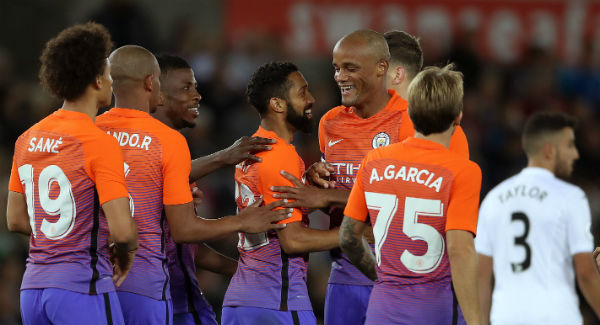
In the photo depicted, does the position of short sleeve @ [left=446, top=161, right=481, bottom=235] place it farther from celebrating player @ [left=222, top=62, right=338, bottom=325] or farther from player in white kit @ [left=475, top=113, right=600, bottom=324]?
celebrating player @ [left=222, top=62, right=338, bottom=325]

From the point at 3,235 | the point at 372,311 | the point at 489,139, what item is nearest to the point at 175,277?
the point at 372,311

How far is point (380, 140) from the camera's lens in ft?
18.5

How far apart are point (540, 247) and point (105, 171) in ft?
7.37

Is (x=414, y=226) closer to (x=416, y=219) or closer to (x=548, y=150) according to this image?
(x=416, y=219)

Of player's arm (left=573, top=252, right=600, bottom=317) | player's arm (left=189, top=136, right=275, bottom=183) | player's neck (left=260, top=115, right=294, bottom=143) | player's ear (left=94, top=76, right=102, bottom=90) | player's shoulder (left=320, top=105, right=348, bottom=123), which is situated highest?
player's ear (left=94, top=76, right=102, bottom=90)

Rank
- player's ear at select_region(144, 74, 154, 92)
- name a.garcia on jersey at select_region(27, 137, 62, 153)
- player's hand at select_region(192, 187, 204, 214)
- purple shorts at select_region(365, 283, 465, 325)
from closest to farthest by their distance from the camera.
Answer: purple shorts at select_region(365, 283, 465, 325), name a.garcia on jersey at select_region(27, 137, 62, 153), player's ear at select_region(144, 74, 154, 92), player's hand at select_region(192, 187, 204, 214)

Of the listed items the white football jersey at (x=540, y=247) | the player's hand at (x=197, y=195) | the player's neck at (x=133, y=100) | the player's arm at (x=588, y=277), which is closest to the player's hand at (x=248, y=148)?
the player's hand at (x=197, y=195)

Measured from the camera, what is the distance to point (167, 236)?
225 inches

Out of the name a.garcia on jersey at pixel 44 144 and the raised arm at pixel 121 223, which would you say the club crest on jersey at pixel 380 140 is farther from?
the name a.garcia on jersey at pixel 44 144

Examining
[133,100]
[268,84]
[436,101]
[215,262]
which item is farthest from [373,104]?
[215,262]

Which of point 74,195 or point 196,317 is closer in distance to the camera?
point 74,195

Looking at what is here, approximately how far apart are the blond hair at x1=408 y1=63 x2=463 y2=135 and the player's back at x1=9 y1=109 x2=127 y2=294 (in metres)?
1.54

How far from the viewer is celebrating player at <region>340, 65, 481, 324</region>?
14.9 ft

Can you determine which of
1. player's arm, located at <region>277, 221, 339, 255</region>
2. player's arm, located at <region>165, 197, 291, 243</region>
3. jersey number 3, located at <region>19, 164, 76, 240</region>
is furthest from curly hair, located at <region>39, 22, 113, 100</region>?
player's arm, located at <region>277, 221, 339, 255</region>
